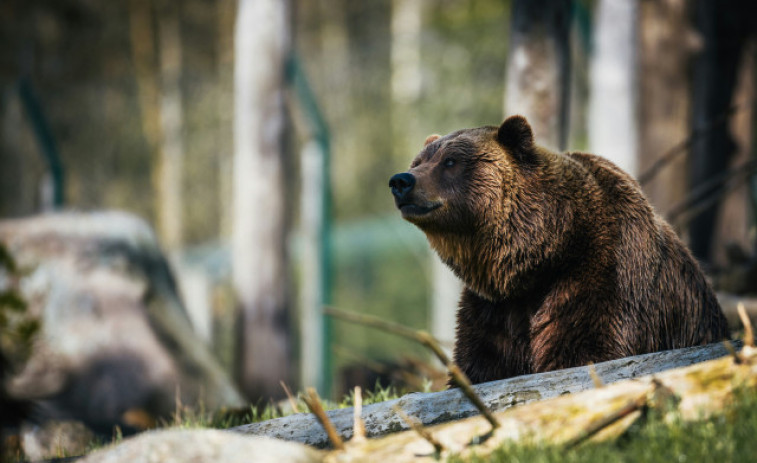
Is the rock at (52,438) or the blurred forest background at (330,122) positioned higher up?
the blurred forest background at (330,122)

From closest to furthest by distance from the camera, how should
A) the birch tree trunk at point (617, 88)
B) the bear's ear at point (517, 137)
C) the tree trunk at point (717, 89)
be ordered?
the bear's ear at point (517, 137), the birch tree trunk at point (617, 88), the tree trunk at point (717, 89)

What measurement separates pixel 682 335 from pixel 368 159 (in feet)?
A: 64.5

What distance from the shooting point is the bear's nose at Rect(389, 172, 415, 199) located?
135 inches

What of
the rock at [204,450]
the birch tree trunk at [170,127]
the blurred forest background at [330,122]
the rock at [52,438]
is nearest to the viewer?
the rock at [204,450]

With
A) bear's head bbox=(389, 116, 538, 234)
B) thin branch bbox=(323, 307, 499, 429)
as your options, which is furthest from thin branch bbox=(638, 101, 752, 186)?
thin branch bbox=(323, 307, 499, 429)

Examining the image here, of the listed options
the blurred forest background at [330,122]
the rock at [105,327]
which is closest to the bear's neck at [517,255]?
the blurred forest background at [330,122]

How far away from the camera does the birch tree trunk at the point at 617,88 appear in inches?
264

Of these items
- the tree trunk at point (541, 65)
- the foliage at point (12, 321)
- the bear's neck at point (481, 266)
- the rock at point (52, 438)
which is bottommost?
the rock at point (52, 438)

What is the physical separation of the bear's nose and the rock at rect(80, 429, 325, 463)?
135 cm

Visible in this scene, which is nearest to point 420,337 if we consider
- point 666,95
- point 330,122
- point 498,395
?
point 498,395

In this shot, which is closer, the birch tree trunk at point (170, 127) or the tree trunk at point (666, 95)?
the tree trunk at point (666, 95)

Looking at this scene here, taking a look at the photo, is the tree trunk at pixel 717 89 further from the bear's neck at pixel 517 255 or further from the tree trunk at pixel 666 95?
the bear's neck at pixel 517 255

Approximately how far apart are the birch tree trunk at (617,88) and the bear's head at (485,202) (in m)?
3.40

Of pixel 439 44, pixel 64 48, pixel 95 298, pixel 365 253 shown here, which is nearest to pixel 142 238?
pixel 95 298
